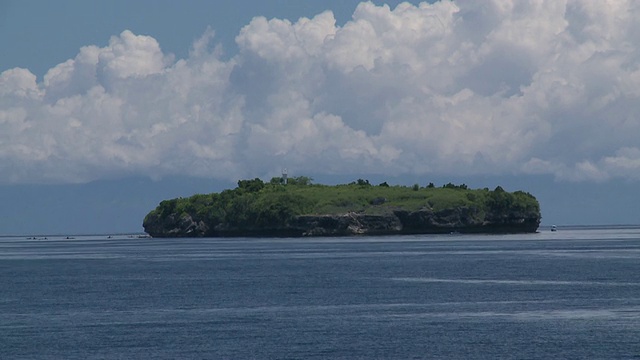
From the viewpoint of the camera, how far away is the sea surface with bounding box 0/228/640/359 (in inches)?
2304

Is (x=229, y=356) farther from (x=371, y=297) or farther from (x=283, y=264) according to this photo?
(x=283, y=264)

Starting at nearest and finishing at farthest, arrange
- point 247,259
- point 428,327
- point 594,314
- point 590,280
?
point 428,327
point 594,314
point 590,280
point 247,259

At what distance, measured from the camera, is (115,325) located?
229 ft

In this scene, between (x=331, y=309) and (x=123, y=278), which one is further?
(x=123, y=278)

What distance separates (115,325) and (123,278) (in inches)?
1889

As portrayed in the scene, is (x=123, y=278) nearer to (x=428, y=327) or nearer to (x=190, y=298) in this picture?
(x=190, y=298)

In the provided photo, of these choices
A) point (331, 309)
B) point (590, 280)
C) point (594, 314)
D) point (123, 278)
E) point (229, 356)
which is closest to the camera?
point (229, 356)

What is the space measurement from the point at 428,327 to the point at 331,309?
12.6m

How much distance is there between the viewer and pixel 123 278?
11706 centimetres

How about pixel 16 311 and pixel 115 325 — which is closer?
pixel 115 325

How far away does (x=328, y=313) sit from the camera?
75375mm

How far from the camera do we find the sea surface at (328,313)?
58.5 metres

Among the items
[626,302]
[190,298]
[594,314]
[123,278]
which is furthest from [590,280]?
[123,278]

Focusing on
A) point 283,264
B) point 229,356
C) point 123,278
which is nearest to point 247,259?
point 283,264
